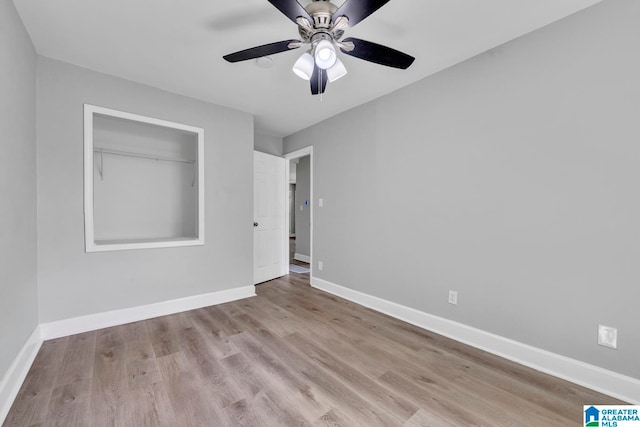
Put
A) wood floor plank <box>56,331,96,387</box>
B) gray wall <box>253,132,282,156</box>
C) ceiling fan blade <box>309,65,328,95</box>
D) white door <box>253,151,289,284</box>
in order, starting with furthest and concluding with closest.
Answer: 1. gray wall <box>253,132,282,156</box>
2. white door <box>253,151,289,284</box>
3. ceiling fan blade <box>309,65,328,95</box>
4. wood floor plank <box>56,331,96,387</box>

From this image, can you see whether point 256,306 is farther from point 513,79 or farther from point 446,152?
point 513,79

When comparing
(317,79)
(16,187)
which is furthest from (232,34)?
(16,187)

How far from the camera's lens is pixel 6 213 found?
5.30 ft

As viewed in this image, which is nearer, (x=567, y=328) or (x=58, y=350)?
(x=567, y=328)

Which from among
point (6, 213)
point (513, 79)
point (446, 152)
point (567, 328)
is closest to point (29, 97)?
point (6, 213)

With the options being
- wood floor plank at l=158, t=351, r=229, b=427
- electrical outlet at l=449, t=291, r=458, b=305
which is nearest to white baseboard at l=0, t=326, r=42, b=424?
wood floor plank at l=158, t=351, r=229, b=427

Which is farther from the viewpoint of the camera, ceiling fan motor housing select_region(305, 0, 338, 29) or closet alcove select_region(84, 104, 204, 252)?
closet alcove select_region(84, 104, 204, 252)

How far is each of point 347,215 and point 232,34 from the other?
231 cm

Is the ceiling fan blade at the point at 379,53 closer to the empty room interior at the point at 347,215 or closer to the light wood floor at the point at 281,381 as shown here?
the empty room interior at the point at 347,215

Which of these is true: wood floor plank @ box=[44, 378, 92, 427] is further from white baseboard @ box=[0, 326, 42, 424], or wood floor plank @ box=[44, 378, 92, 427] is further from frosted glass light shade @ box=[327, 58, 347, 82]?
frosted glass light shade @ box=[327, 58, 347, 82]

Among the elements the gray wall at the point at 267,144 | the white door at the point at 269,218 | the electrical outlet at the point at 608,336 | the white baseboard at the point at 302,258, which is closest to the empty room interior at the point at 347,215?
the electrical outlet at the point at 608,336

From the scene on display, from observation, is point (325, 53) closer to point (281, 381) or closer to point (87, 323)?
point (281, 381)

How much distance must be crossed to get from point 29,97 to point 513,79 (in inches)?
153

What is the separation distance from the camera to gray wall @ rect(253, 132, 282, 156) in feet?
14.8
